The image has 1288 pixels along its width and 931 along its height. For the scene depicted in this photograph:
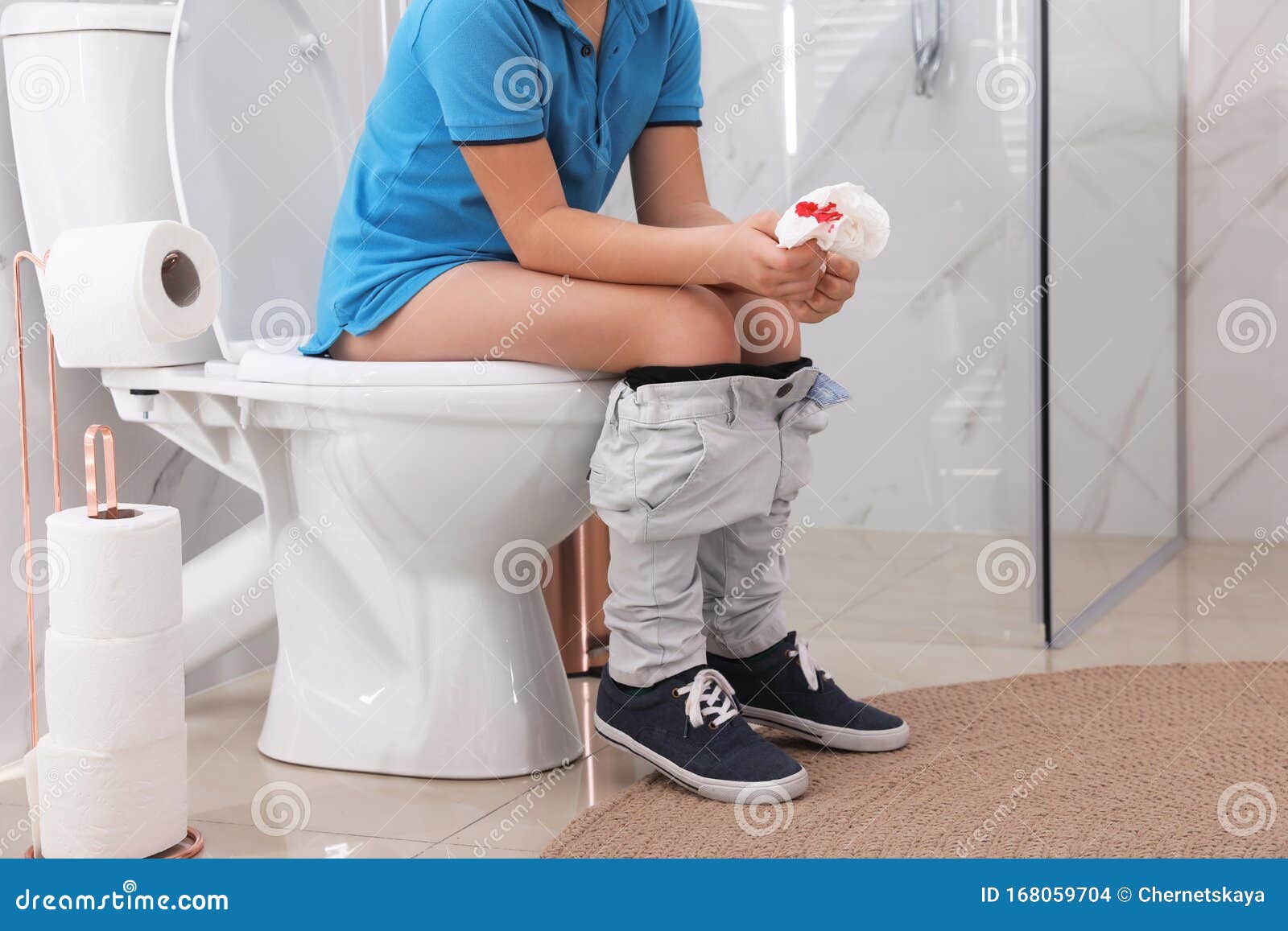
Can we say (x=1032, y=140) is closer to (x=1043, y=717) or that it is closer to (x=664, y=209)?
(x=664, y=209)

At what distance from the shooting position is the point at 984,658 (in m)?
1.58

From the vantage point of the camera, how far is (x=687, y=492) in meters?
1.09

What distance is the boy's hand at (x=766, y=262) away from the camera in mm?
1064

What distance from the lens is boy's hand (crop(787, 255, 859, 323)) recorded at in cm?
111

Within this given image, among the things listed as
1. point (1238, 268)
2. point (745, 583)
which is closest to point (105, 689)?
point (745, 583)

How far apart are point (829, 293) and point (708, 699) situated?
34cm

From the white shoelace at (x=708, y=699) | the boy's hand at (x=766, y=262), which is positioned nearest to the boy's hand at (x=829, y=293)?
the boy's hand at (x=766, y=262)

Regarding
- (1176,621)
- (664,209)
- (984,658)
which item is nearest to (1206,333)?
(1176,621)

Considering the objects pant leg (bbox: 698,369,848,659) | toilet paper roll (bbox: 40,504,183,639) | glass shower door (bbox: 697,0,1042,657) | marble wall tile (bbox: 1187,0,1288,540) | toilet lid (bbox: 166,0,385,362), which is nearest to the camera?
toilet paper roll (bbox: 40,504,183,639)

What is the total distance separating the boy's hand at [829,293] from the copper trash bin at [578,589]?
1.64 feet

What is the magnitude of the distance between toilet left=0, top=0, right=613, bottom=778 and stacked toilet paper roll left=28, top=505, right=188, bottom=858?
0.73ft

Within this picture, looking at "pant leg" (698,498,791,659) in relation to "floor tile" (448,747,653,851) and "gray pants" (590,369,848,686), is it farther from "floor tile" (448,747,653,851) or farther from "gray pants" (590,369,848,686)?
"floor tile" (448,747,653,851)

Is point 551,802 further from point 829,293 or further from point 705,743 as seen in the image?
A: point 829,293

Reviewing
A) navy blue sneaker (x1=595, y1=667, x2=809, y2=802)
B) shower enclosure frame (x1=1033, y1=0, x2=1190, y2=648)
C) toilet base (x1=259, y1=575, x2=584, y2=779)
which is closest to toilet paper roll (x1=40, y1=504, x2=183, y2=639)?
toilet base (x1=259, y1=575, x2=584, y2=779)
